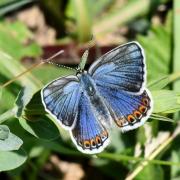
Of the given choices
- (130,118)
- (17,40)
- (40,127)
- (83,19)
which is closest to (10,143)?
(40,127)

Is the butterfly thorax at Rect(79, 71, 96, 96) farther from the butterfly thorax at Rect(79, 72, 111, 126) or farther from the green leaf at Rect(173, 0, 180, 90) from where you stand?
the green leaf at Rect(173, 0, 180, 90)

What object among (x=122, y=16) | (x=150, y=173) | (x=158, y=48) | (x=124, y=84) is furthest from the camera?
(x=122, y=16)

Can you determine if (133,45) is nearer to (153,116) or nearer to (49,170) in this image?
(153,116)

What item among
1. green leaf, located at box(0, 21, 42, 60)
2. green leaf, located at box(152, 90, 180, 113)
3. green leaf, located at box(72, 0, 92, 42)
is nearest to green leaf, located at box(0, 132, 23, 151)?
green leaf, located at box(152, 90, 180, 113)

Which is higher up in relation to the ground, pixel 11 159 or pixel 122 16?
pixel 11 159

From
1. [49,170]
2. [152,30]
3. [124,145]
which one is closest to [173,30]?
[152,30]

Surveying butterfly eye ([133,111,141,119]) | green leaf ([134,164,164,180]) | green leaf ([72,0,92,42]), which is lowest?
green leaf ([134,164,164,180])

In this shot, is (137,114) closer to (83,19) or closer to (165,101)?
(165,101)

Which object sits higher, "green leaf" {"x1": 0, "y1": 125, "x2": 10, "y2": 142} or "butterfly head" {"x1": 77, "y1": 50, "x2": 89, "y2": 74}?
"butterfly head" {"x1": 77, "y1": 50, "x2": 89, "y2": 74}
